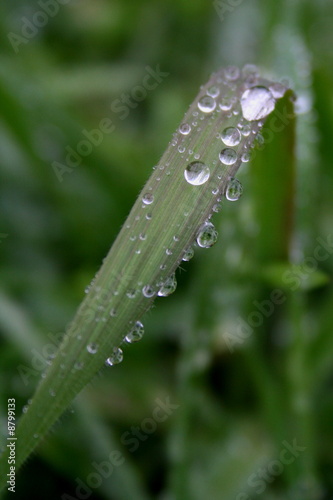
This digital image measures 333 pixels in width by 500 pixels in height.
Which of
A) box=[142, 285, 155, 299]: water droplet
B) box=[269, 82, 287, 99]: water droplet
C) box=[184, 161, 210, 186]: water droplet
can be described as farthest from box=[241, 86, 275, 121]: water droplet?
box=[142, 285, 155, 299]: water droplet

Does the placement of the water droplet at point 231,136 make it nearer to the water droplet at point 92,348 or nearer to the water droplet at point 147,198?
the water droplet at point 147,198

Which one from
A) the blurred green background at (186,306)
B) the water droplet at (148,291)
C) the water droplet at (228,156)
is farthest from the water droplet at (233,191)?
the blurred green background at (186,306)

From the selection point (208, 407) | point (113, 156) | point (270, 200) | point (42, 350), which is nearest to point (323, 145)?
point (270, 200)

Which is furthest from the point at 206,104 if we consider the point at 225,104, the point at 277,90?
the point at 277,90

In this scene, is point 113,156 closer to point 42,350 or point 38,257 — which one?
point 38,257

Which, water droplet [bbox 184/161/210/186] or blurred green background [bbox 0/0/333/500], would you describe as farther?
blurred green background [bbox 0/0/333/500]

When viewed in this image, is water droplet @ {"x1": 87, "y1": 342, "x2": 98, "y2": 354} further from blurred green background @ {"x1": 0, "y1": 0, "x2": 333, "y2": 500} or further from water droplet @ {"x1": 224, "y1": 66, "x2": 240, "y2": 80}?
water droplet @ {"x1": 224, "y1": 66, "x2": 240, "y2": 80}
